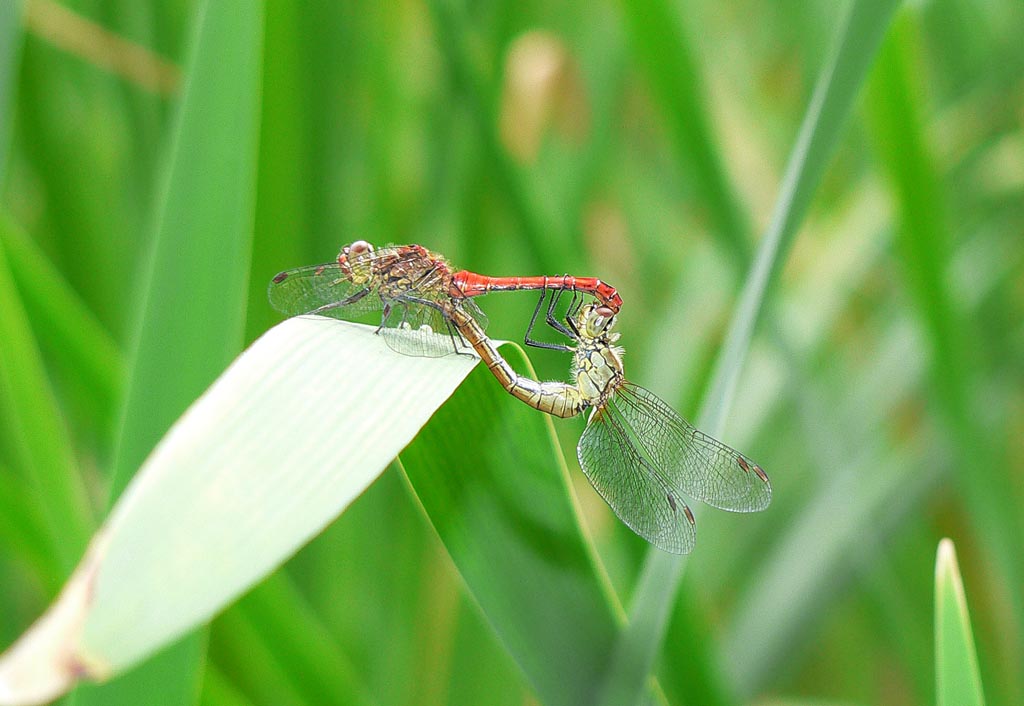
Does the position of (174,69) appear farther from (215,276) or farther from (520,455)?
(520,455)

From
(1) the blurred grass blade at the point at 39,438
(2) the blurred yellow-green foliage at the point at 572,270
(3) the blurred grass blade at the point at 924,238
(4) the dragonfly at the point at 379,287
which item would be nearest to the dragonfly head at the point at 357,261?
(4) the dragonfly at the point at 379,287

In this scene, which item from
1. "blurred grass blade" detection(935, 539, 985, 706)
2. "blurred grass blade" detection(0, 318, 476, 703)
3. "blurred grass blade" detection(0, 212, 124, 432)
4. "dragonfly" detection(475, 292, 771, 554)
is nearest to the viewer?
"blurred grass blade" detection(0, 318, 476, 703)

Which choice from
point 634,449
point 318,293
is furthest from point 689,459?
point 318,293

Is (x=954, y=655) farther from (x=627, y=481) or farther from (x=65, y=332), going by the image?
(x=65, y=332)

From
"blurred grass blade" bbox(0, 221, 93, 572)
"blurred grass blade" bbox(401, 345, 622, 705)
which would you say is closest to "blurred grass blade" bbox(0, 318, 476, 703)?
"blurred grass blade" bbox(401, 345, 622, 705)

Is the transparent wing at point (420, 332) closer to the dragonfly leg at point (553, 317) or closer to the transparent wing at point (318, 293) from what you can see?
the transparent wing at point (318, 293)

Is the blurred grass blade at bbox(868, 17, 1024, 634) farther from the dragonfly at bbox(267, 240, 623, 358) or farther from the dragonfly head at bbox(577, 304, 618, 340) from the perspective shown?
the dragonfly at bbox(267, 240, 623, 358)
